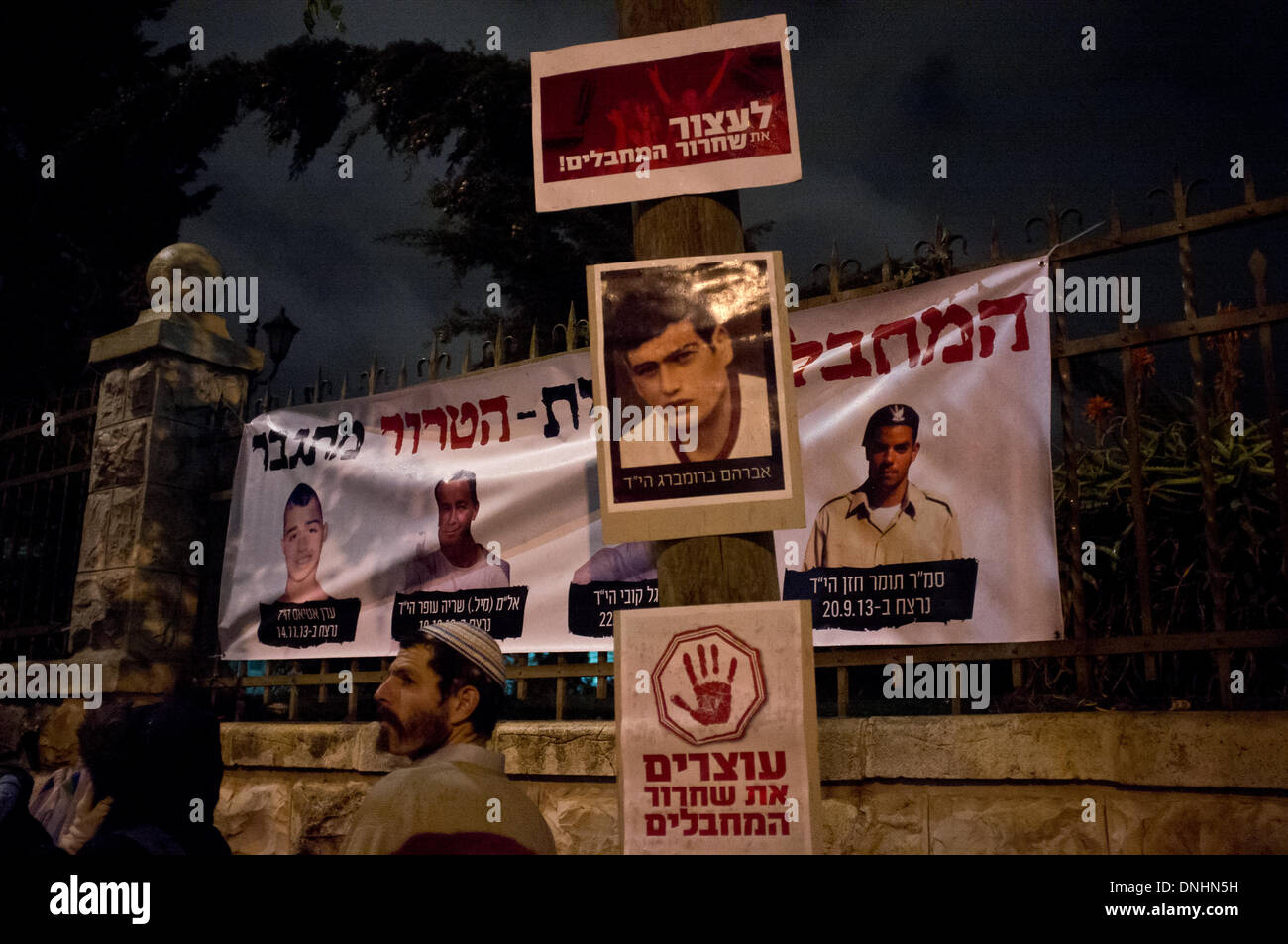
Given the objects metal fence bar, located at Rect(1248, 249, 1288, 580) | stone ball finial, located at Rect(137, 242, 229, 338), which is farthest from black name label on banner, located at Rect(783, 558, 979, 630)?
stone ball finial, located at Rect(137, 242, 229, 338)

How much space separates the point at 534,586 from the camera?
14.8 feet

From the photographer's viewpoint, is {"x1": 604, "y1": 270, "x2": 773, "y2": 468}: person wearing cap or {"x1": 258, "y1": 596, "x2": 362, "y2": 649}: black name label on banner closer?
{"x1": 604, "y1": 270, "x2": 773, "y2": 468}: person wearing cap

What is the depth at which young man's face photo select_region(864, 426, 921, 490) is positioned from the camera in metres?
3.73

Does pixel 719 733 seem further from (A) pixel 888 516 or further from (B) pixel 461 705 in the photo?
(A) pixel 888 516

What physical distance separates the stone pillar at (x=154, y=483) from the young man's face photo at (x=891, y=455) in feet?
13.8

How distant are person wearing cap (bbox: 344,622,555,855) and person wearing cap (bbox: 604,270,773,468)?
91cm

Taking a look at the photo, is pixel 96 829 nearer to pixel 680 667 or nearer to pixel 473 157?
pixel 680 667

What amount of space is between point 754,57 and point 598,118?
0.34 m

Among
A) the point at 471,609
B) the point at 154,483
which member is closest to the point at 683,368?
the point at 471,609

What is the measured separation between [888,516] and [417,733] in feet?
6.31

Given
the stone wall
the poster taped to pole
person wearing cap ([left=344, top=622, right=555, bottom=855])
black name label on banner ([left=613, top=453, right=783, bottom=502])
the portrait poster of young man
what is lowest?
the stone wall

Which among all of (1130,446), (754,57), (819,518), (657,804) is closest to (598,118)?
(754,57)

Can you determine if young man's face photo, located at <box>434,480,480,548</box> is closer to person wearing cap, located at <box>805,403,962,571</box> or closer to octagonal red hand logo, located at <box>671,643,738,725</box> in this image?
person wearing cap, located at <box>805,403,962,571</box>

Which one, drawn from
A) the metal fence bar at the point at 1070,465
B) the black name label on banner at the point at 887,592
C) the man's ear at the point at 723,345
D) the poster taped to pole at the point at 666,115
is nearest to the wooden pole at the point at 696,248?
the poster taped to pole at the point at 666,115
